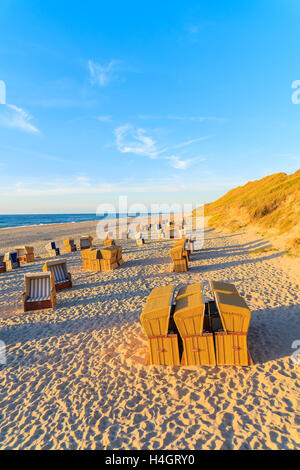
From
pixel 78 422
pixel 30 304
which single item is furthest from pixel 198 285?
pixel 30 304

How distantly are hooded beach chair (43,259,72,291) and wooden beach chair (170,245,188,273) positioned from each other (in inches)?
213

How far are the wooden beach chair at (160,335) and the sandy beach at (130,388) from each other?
0.23 meters

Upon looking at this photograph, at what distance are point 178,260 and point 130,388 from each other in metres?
8.31

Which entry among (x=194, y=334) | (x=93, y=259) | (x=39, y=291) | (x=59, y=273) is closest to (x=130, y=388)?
(x=194, y=334)

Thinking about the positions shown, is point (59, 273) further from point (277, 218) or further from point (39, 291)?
point (277, 218)

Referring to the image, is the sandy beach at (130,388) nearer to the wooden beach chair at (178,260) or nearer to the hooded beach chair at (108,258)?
the wooden beach chair at (178,260)

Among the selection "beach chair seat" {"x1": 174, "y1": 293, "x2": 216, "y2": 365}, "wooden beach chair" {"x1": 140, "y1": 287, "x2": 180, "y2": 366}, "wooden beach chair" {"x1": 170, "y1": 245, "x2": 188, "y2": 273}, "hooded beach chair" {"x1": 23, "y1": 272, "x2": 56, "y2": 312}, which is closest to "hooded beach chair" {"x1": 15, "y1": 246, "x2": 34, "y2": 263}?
"hooded beach chair" {"x1": 23, "y1": 272, "x2": 56, "y2": 312}

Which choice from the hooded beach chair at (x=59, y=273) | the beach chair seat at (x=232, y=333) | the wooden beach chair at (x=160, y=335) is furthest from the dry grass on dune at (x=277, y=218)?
the hooded beach chair at (x=59, y=273)

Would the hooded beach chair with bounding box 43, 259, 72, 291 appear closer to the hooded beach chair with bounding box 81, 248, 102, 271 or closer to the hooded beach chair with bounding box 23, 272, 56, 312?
the hooded beach chair with bounding box 23, 272, 56, 312

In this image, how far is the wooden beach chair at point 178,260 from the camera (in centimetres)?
1230

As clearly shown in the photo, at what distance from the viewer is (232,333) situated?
15.6 ft
